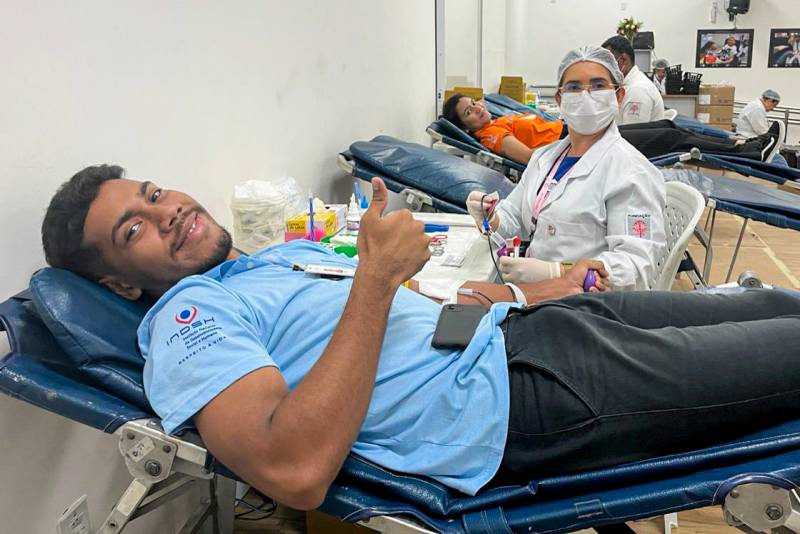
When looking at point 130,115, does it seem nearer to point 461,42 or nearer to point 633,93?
point 633,93

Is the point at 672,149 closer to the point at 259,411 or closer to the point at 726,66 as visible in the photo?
the point at 259,411

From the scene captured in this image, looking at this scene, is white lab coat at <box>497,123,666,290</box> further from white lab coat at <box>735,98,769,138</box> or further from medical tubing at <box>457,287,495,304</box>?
white lab coat at <box>735,98,769,138</box>

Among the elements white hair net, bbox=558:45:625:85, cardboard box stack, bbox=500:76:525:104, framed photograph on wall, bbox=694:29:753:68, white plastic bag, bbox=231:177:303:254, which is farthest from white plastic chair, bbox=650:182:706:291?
framed photograph on wall, bbox=694:29:753:68

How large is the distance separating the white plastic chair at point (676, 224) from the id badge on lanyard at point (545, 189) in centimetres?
37

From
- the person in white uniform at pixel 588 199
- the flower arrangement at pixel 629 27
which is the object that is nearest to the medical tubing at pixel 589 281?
the person in white uniform at pixel 588 199

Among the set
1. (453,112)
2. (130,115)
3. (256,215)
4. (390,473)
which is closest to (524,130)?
(453,112)

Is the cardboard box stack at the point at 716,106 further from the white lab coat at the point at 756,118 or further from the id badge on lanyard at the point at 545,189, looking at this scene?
the id badge on lanyard at the point at 545,189

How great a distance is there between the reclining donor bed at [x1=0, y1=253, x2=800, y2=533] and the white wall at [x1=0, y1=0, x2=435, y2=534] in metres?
0.21

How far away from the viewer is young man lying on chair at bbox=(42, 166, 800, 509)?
96cm

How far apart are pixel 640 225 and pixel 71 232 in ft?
4.81

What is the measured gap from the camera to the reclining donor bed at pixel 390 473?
3.10ft

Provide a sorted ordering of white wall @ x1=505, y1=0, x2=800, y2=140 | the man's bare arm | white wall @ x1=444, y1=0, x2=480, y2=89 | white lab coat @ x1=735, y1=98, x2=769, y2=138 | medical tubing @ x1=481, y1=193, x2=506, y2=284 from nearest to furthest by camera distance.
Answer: the man's bare arm
medical tubing @ x1=481, y1=193, x2=506, y2=284
white wall @ x1=444, y1=0, x2=480, y2=89
white lab coat @ x1=735, y1=98, x2=769, y2=138
white wall @ x1=505, y1=0, x2=800, y2=140

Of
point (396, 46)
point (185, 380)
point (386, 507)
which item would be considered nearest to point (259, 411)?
point (185, 380)

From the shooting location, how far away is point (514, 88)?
725 centimetres
